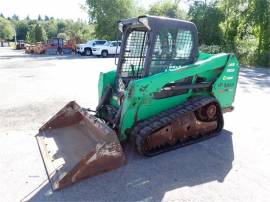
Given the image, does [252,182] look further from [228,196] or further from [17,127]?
[17,127]

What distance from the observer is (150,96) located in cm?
478

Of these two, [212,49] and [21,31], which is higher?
[212,49]

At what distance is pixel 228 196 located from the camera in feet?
12.1

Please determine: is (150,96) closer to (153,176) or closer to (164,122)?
(164,122)

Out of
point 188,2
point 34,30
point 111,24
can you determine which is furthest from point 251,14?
point 34,30

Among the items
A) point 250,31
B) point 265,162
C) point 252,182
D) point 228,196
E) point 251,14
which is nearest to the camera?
point 228,196

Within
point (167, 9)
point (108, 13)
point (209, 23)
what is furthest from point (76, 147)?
point (167, 9)

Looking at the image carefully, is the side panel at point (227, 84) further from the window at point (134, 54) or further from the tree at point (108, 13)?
the tree at point (108, 13)

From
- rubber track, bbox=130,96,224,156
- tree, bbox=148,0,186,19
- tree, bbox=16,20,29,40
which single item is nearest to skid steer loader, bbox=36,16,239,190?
Answer: rubber track, bbox=130,96,224,156

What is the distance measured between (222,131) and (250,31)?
2033cm

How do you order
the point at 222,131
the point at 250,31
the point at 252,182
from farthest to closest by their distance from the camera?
1. the point at 250,31
2. the point at 222,131
3. the point at 252,182

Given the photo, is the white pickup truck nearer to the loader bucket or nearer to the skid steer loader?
the skid steer loader

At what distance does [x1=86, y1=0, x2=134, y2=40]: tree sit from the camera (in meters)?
36.2

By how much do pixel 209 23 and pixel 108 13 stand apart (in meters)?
15.0
